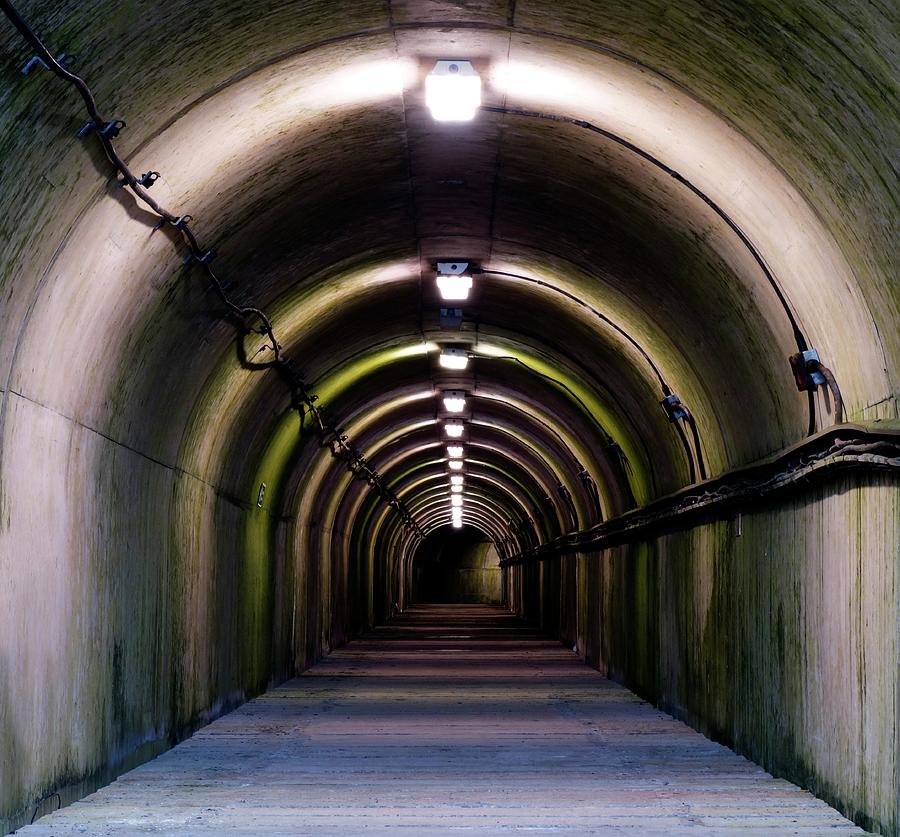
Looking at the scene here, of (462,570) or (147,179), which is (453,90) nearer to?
(147,179)

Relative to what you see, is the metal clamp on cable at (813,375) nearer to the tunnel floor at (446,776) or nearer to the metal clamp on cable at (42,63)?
the tunnel floor at (446,776)

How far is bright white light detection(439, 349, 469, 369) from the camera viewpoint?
18.2 metres

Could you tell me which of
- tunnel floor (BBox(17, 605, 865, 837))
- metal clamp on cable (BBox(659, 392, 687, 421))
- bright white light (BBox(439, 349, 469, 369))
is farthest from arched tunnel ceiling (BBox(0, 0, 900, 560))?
bright white light (BBox(439, 349, 469, 369))

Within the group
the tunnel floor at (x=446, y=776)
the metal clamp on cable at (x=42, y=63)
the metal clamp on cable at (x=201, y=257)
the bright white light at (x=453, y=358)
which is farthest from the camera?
the bright white light at (x=453, y=358)

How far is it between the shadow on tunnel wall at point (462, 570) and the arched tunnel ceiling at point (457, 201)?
49.5 metres

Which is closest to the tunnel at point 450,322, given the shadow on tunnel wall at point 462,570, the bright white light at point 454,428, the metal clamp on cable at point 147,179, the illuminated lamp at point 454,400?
the metal clamp on cable at point 147,179

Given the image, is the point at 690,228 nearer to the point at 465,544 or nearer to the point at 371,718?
the point at 371,718

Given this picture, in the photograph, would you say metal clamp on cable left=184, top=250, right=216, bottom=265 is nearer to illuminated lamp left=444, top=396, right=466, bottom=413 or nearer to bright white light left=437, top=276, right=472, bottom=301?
bright white light left=437, top=276, right=472, bottom=301

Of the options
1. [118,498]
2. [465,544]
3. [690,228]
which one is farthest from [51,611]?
[465,544]

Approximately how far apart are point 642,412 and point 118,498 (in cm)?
730

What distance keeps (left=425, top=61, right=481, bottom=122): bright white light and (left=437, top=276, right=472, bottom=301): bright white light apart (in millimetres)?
5156

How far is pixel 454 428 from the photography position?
86.9ft

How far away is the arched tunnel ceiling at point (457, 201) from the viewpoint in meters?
6.70

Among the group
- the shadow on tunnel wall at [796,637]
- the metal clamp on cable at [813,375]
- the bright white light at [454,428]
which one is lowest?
the shadow on tunnel wall at [796,637]
